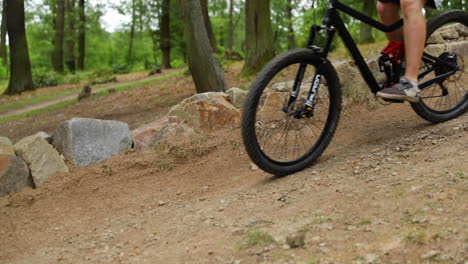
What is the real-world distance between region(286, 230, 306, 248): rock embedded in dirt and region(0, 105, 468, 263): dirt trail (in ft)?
0.12

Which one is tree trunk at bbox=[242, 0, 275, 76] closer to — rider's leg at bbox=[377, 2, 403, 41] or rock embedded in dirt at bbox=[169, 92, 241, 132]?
rock embedded in dirt at bbox=[169, 92, 241, 132]

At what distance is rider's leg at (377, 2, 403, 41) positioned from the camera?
3.97m

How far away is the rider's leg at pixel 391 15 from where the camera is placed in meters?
3.97

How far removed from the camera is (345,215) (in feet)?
9.13

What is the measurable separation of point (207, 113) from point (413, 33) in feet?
8.90

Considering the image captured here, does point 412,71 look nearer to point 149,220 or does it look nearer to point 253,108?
point 253,108

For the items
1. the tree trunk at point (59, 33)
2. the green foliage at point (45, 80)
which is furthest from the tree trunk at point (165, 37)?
the tree trunk at point (59, 33)

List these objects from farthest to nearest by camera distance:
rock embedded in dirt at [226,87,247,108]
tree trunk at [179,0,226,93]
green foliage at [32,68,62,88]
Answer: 1. green foliage at [32,68,62,88]
2. tree trunk at [179,0,226,93]
3. rock embedded in dirt at [226,87,247,108]

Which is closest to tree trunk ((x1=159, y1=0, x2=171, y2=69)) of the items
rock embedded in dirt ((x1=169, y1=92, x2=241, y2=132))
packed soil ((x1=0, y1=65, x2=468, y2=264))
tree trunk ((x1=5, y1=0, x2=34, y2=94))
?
tree trunk ((x1=5, y1=0, x2=34, y2=94))

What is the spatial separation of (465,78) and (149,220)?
3481mm

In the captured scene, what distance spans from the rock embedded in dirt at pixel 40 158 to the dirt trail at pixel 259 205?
115 mm

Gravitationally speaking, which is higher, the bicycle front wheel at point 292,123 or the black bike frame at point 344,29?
the black bike frame at point 344,29

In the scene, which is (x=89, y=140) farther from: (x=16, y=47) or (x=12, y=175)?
(x=16, y=47)

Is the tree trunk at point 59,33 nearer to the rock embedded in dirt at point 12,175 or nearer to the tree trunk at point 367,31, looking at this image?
the tree trunk at point 367,31
